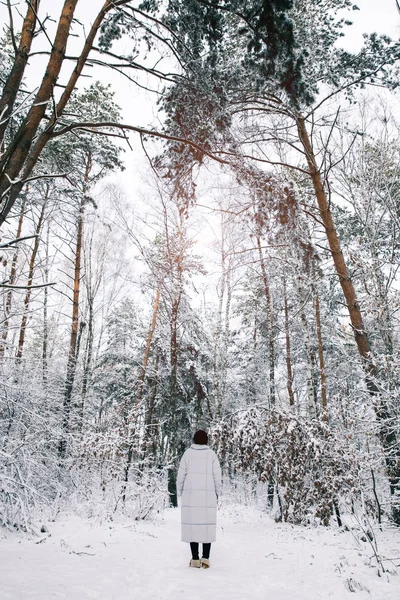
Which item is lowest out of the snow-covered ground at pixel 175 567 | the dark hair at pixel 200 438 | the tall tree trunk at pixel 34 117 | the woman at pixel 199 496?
→ the snow-covered ground at pixel 175 567

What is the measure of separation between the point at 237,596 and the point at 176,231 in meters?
10.6

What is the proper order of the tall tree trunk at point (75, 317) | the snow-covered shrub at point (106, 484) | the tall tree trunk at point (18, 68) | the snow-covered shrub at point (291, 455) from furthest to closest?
the tall tree trunk at point (75, 317), the snow-covered shrub at point (106, 484), the snow-covered shrub at point (291, 455), the tall tree trunk at point (18, 68)

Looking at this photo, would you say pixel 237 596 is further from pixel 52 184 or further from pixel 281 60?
pixel 52 184

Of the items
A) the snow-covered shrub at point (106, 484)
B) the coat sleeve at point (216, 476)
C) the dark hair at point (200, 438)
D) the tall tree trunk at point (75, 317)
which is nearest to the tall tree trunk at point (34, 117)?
the dark hair at point (200, 438)

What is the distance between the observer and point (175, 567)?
412cm

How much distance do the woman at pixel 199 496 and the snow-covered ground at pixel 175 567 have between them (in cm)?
28

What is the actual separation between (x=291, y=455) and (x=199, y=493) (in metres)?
3.47

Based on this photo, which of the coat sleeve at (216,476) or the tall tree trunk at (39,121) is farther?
the coat sleeve at (216,476)

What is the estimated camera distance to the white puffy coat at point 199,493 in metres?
4.18

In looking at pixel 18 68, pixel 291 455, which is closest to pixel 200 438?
pixel 291 455

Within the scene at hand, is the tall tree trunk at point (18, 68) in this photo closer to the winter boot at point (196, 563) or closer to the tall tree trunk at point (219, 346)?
the winter boot at point (196, 563)

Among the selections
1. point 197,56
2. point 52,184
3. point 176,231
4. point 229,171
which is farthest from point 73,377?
point 197,56

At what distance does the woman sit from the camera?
4.17m

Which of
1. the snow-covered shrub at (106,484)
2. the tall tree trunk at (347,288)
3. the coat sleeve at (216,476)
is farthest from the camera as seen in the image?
the snow-covered shrub at (106,484)
